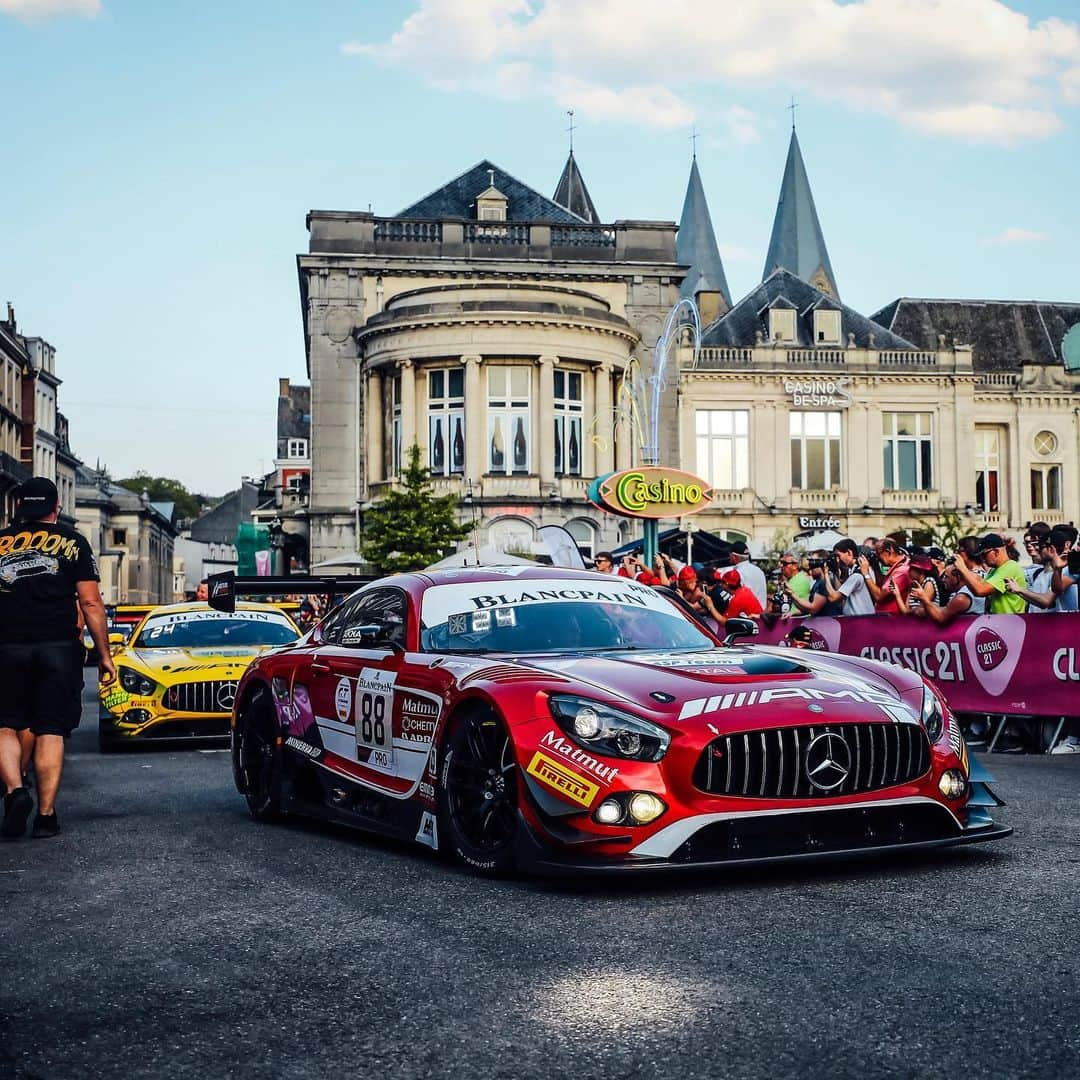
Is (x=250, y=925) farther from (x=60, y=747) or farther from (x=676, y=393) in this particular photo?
(x=676, y=393)

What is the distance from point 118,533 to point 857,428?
8712 centimetres

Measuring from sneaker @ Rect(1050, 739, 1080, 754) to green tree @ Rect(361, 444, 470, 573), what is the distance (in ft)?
95.8

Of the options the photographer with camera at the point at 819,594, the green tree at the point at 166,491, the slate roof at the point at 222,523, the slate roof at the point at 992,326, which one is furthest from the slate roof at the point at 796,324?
the green tree at the point at 166,491

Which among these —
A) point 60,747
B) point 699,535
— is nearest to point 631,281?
point 699,535

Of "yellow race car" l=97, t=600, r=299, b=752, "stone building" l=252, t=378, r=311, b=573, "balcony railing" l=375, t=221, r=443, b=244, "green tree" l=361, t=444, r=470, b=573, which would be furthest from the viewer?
"stone building" l=252, t=378, r=311, b=573

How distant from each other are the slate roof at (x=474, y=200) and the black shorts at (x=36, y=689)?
157 ft

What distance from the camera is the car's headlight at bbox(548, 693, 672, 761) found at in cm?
604

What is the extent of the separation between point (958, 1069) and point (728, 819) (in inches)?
94.1

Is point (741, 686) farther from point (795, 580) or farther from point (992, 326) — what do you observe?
point (992, 326)

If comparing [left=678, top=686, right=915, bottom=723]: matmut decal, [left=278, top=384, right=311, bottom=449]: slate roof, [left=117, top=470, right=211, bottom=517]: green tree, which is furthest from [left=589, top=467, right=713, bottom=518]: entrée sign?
[left=117, top=470, right=211, bottom=517]: green tree

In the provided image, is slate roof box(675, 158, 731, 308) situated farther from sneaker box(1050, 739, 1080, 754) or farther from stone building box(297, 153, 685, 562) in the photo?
sneaker box(1050, 739, 1080, 754)

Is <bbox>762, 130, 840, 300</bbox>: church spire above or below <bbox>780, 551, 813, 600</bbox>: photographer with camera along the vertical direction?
above

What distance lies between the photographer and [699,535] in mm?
33281

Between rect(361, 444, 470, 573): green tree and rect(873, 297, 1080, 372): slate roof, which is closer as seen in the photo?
rect(361, 444, 470, 573): green tree
